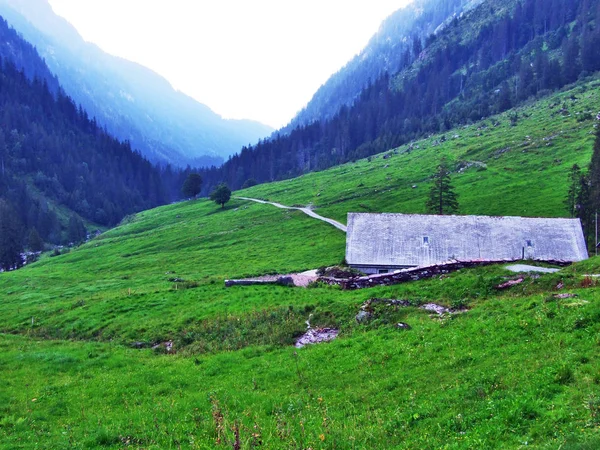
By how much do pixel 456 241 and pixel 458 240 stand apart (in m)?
0.32

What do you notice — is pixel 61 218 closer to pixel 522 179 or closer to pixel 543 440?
pixel 522 179

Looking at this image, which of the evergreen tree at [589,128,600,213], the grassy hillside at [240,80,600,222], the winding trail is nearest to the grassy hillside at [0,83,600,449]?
the winding trail

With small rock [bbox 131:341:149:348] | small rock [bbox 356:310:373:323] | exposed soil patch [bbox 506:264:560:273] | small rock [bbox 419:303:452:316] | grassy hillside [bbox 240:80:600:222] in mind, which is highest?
grassy hillside [bbox 240:80:600:222]

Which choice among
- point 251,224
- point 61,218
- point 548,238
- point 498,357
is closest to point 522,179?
point 548,238


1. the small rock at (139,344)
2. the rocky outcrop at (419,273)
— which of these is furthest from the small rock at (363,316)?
the small rock at (139,344)

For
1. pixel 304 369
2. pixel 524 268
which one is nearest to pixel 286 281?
pixel 524 268

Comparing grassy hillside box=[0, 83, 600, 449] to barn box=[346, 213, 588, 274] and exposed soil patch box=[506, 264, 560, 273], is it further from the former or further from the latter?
barn box=[346, 213, 588, 274]

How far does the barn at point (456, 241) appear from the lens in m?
48.3

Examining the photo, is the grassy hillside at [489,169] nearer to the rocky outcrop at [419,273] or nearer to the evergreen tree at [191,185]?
the evergreen tree at [191,185]

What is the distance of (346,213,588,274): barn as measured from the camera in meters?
48.3

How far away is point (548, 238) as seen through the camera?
49312 mm

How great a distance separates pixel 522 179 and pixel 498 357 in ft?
291

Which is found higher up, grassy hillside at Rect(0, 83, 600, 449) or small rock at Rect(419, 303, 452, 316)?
small rock at Rect(419, 303, 452, 316)

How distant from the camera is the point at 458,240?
50.0 metres
